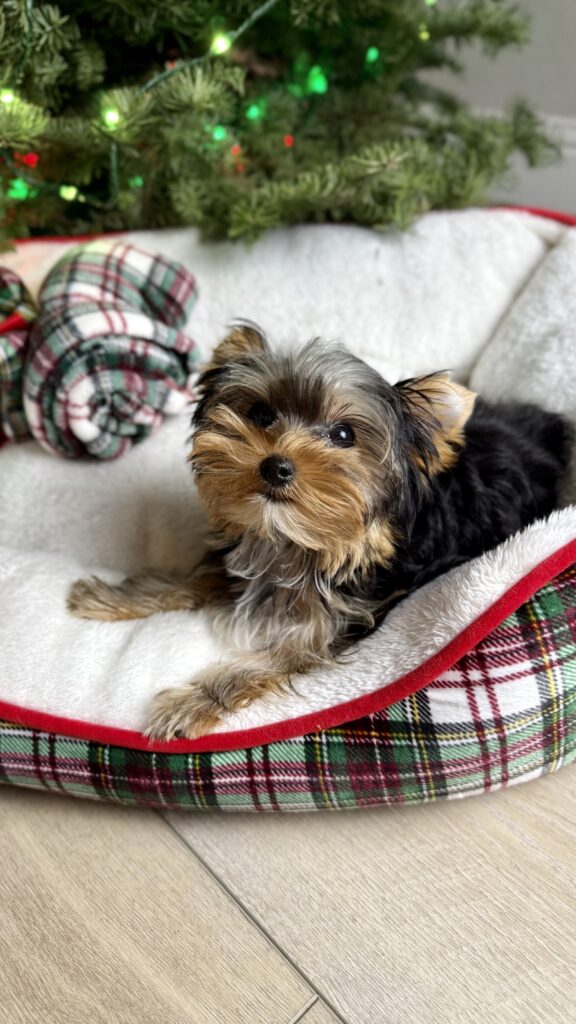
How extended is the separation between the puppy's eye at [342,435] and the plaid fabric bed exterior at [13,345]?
1.30 metres

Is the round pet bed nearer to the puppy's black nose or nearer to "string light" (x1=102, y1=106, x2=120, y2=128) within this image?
the puppy's black nose

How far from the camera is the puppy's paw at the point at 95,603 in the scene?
207 cm

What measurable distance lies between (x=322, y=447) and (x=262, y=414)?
0.61ft

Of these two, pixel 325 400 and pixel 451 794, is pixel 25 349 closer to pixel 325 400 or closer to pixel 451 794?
pixel 325 400

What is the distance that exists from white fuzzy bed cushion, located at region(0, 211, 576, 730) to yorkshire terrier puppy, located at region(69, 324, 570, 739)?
0.07m

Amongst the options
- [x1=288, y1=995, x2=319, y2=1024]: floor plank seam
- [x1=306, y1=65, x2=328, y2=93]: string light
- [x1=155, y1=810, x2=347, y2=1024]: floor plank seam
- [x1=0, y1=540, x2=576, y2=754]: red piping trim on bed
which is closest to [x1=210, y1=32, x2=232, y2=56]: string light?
[x1=306, y1=65, x2=328, y2=93]: string light

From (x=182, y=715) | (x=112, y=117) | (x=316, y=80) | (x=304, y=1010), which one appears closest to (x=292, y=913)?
(x=304, y=1010)

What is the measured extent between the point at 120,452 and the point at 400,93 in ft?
6.71

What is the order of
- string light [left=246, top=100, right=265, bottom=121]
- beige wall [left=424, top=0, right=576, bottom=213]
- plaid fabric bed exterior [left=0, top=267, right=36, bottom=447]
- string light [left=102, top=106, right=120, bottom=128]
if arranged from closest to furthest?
string light [left=102, top=106, right=120, bottom=128] → plaid fabric bed exterior [left=0, top=267, right=36, bottom=447] → string light [left=246, top=100, right=265, bottom=121] → beige wall [left=424, top=0, right=576, bottom=213]

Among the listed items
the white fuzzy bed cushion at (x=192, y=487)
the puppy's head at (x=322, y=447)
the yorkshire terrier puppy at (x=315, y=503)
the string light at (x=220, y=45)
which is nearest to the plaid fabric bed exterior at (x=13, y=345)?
the white fuzzy bed cushion at (x=192, y=487)

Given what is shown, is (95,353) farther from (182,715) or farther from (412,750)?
(412,750)

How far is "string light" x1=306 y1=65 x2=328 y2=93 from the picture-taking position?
2943mm

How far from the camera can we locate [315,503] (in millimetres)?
1587

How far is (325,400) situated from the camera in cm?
164
